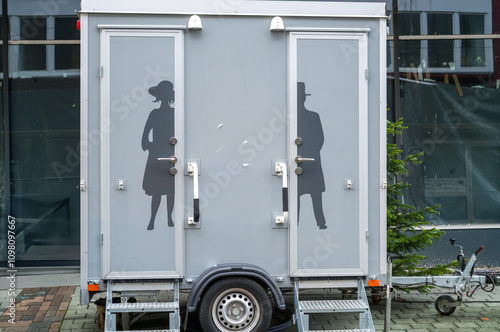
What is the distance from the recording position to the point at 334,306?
6332 millimetres

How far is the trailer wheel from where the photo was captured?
626cm

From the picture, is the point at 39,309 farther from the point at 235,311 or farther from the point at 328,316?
the point at 328,316

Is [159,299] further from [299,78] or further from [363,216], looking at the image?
[299,78]

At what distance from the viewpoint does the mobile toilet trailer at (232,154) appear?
6.23 metres

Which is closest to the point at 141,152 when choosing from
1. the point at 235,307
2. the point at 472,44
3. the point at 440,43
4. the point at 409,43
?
the point at 235,307

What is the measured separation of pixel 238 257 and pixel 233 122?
Answer: 1.28 meters

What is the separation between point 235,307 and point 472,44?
5823 mm

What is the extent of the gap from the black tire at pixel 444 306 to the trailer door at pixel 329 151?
5.05 ft

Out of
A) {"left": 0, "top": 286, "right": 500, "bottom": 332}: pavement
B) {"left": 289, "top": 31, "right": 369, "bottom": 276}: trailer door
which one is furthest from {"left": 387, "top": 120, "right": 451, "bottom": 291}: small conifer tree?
{"left": 289, "top": 31, "right": 369, "bottom": 276}: trailer door

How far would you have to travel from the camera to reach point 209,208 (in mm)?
6305

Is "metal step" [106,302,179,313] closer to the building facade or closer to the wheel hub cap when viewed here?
the wheel hub cap

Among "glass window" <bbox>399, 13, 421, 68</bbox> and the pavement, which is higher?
"glass window" <bbox>399, 13, 421, 68</bbox>

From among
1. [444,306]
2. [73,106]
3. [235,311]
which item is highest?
[73,106]

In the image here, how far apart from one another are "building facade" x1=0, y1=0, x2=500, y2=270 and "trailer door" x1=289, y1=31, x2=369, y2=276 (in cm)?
353
